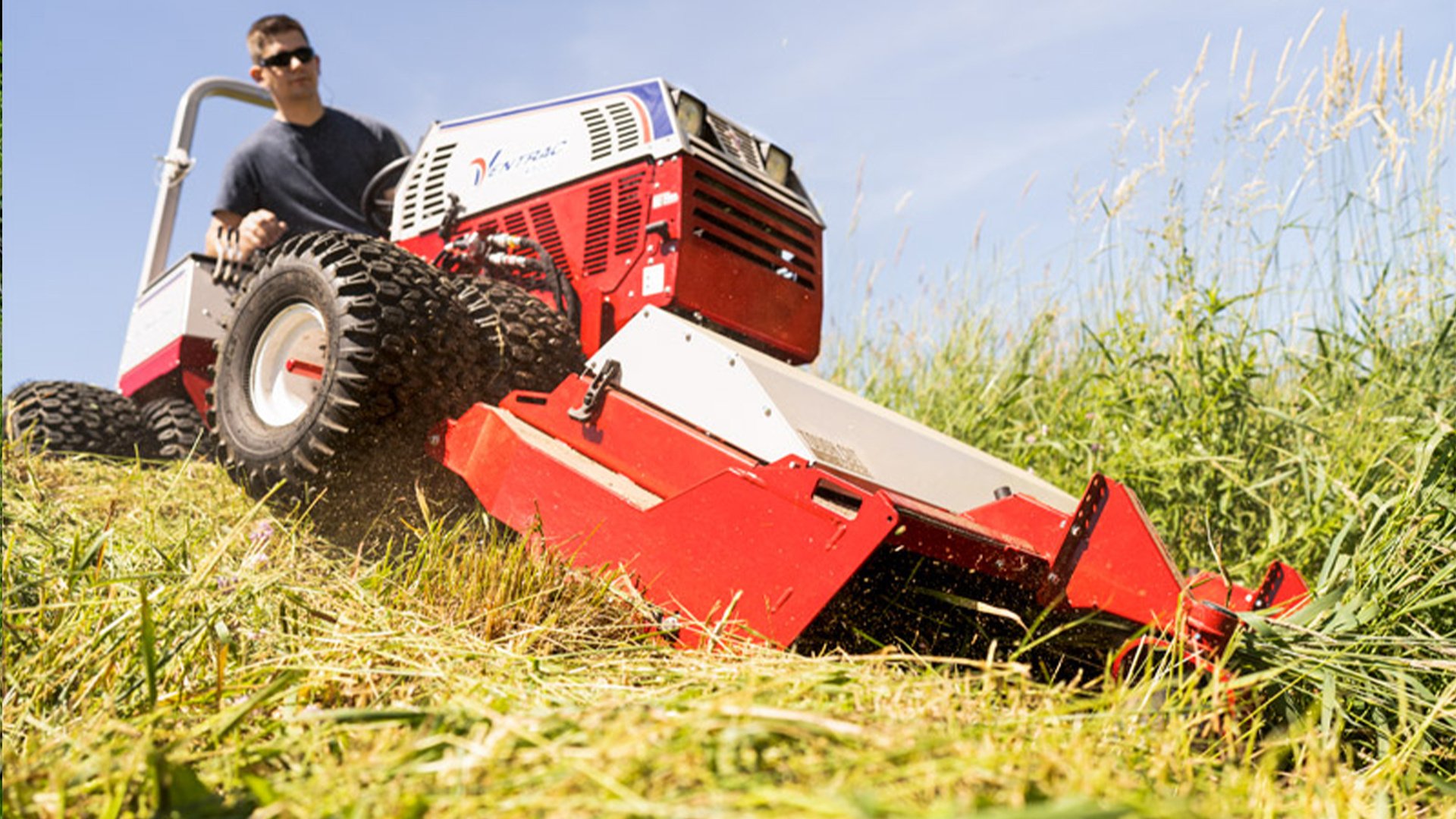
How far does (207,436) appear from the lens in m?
4.91

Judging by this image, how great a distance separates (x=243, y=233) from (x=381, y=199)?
621 mm

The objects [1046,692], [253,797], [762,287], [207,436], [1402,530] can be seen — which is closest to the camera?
[253,797]

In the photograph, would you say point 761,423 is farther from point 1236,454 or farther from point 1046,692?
point 1236,454

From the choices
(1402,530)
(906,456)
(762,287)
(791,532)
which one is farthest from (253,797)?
(762,287)

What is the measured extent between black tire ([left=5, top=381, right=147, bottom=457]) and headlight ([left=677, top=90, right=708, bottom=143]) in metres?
2.88

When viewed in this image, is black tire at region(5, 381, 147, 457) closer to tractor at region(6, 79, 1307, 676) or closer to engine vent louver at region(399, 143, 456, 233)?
tractor at region(6, 79, 1307, 676)

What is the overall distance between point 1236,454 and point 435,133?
9.83 feet

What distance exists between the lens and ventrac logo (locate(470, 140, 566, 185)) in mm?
4012

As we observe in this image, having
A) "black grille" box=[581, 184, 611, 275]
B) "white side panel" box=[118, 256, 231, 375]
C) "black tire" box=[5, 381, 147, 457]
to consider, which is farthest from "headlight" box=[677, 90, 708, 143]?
"black tire" box=[5, 381, 147, 457]

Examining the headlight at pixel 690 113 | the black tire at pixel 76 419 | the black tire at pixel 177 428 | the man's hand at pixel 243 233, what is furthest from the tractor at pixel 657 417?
the black tire at pixel 76 419

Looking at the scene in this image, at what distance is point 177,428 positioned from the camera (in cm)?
492

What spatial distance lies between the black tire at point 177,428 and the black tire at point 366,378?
1.44 m

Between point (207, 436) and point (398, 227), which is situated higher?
point (398, 227)

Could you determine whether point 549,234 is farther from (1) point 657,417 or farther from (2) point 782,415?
(2) point 782,415
